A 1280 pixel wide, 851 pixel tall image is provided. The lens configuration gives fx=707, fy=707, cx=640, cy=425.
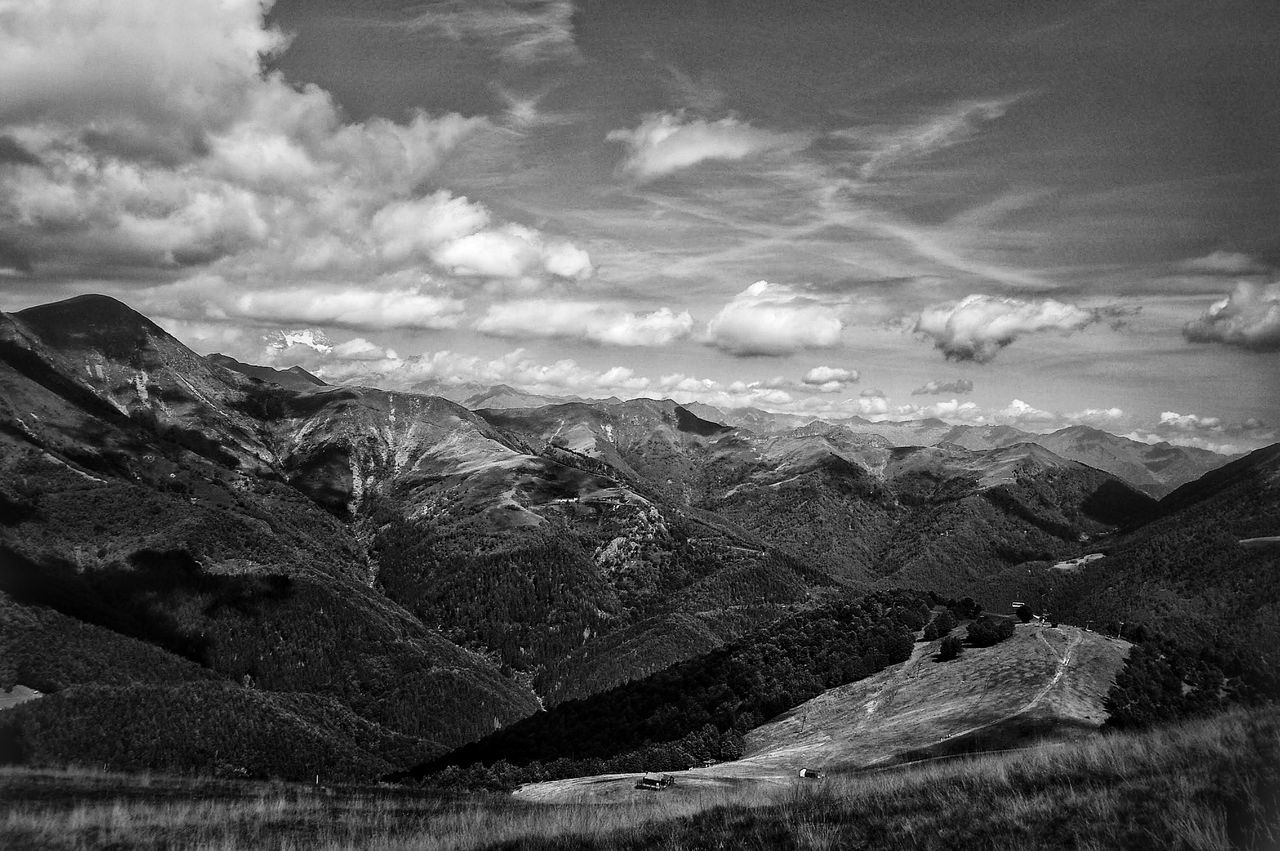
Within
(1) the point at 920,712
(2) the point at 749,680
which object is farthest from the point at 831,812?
(2) the point at 749,680

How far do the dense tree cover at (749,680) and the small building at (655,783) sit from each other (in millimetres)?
24472

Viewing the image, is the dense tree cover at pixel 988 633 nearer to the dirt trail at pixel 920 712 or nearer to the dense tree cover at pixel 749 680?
the dirt trail at pixel 920 712

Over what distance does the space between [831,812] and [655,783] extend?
20976 mm

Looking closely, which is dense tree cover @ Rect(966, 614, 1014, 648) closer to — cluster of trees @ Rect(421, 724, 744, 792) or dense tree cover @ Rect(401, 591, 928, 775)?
dense tree cover @ Rect(401, 591, 928, 775)

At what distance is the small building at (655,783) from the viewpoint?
34.1 meters

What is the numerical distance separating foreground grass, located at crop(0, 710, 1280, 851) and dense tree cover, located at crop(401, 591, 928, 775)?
138 ft

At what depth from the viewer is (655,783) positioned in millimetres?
35812

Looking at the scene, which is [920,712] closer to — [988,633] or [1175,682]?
[988,633]

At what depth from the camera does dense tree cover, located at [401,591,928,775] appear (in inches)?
3022

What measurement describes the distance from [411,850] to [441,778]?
59.2 meters

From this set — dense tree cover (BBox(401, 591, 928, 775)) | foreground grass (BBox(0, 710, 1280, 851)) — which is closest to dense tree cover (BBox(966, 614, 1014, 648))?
dense tree cover (BBox(401, 591, 928, 775))

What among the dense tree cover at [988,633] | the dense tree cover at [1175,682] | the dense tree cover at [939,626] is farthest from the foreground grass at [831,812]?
the dense tree cover at [939,626]

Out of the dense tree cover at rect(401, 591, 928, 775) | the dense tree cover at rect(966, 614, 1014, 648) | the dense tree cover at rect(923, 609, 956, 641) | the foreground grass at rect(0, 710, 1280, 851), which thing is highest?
the foreground grass at rect(0, 710, 1280, 851)

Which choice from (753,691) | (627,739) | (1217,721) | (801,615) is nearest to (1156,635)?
(753,691)
